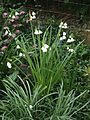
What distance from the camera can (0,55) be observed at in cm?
348

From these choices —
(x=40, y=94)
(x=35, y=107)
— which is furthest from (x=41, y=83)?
(x=35, y=107)

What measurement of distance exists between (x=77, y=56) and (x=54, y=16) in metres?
1.08

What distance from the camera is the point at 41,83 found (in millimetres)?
3197

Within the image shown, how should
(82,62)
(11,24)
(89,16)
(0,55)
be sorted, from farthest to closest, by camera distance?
(89,16), (11,24), (82,62), (0,55)

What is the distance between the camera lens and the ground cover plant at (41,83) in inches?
114

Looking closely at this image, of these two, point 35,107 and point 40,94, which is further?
point 40,94


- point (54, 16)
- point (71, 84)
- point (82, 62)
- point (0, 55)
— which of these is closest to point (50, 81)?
point (71, 84)

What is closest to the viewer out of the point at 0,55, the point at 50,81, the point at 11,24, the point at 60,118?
the point at 60,118

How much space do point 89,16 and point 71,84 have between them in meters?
1.88

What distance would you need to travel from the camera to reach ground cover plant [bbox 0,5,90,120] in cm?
290

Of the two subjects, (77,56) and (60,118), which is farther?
(77,56)

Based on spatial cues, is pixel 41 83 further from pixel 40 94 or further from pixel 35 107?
pixel 35 107

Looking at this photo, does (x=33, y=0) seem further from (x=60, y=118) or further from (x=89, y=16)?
(x=60, y=118)

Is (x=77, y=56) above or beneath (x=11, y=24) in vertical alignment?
beneath
